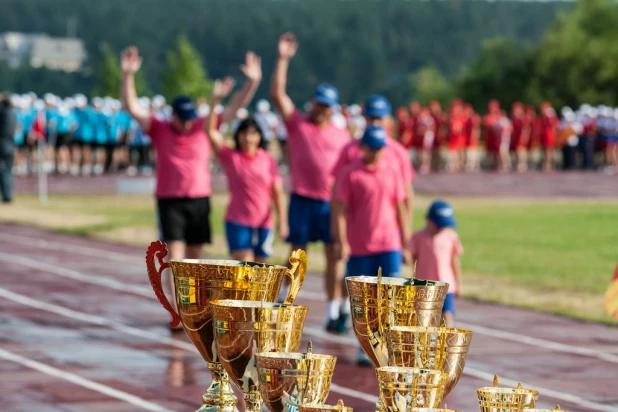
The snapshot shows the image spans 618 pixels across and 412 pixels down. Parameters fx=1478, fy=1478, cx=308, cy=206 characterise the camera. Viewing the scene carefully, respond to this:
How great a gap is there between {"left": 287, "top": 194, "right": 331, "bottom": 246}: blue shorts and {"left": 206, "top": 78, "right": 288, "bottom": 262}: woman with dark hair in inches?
7.1

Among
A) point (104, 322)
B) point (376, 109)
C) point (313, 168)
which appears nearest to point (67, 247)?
point (104, 322)

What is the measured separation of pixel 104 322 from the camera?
12164 mm

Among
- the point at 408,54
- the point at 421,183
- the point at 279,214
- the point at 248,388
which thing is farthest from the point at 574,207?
the point at 408,54

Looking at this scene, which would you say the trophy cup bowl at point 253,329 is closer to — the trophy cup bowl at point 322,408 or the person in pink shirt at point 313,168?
the trophy cup bowl at point 322,408

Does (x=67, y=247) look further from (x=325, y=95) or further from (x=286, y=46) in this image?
(x=286, y=46)

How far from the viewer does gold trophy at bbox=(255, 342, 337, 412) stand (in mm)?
3963

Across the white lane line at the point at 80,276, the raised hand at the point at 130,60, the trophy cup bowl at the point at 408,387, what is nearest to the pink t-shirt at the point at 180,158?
the raised hand at the point at 130,60

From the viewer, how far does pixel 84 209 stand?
25.9 meters

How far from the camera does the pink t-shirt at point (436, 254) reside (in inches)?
397

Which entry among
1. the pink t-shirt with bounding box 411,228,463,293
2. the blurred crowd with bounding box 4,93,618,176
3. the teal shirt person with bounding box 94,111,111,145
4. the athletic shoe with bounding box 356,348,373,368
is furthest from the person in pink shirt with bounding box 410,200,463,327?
the teal shirt person with bounding box 94,111,111,145

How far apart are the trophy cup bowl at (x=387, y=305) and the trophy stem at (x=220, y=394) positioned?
48 centimetres

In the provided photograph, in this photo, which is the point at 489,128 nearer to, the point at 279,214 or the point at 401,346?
the point at 279,214

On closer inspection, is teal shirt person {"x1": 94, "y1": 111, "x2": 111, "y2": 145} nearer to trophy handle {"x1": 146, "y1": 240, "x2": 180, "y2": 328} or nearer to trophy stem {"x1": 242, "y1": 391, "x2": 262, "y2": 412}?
trophy handle {"x1": 146, "y1": 240, "x2": 180, "y2": 328}

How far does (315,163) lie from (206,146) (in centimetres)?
88
